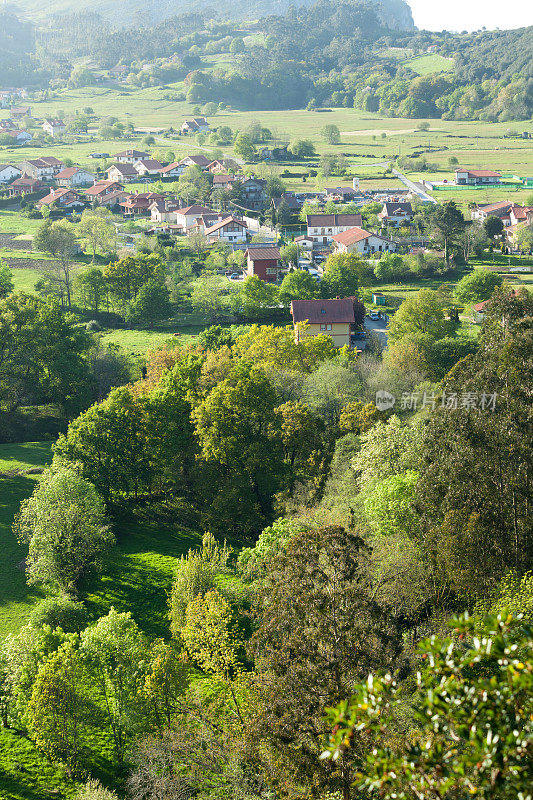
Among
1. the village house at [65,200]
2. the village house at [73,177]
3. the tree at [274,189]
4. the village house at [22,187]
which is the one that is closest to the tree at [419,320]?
the tree at [274,189]

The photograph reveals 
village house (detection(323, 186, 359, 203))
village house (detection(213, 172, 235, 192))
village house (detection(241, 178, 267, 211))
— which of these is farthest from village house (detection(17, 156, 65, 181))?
village house (detection(323, 186, 359, 203))

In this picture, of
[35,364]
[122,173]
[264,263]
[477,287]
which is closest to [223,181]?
[122,173]

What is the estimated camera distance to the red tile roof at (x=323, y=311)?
41312mm

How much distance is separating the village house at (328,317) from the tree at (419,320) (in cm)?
269

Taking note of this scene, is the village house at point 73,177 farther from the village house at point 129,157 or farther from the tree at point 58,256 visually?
the tree at point 58,256

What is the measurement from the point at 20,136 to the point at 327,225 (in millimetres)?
74395

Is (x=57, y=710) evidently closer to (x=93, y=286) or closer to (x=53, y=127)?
(x=93, y=286)

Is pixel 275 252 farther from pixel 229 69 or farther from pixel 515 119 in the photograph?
pixel 229 69

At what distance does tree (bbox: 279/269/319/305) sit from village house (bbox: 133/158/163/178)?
55.5 metres

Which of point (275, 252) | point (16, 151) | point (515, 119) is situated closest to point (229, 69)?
point (515, 119)

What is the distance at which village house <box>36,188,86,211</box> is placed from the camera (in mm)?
81500

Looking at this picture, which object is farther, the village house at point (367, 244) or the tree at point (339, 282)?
the village house at point (367, 244)

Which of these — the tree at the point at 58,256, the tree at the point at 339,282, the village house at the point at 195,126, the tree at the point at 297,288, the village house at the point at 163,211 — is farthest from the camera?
the village house at the point at 195,126

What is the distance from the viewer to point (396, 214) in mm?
77500
